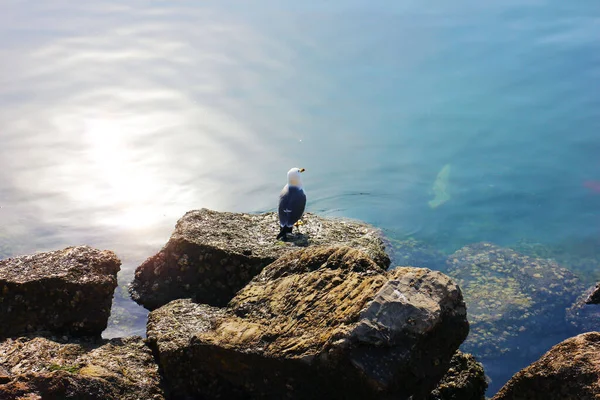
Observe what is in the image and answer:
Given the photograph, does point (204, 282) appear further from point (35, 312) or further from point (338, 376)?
point (338, 376)

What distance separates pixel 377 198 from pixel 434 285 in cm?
448

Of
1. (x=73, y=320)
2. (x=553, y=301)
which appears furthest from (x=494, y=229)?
(x=73, y=320)

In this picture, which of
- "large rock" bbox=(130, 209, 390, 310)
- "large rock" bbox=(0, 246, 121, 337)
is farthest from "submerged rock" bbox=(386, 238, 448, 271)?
"large rock" bbox=(0, 246, 121, 337)

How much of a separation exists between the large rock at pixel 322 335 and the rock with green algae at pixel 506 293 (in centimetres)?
246

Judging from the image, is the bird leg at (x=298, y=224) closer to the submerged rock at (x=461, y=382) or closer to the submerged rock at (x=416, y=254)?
the submerged rock at (x=416, y=254)

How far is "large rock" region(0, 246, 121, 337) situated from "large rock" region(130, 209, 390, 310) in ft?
A: 2.76

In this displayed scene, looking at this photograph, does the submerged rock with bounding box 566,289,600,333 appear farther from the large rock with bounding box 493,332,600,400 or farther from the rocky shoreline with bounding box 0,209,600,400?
the large rock with bounding box 493,332,600,400

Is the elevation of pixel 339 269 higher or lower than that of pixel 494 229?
higher

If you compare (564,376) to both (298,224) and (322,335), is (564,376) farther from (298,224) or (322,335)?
(298,224)

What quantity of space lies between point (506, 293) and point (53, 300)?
4.24m

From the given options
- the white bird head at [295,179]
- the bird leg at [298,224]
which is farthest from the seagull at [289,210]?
the white bird head at [295,179]

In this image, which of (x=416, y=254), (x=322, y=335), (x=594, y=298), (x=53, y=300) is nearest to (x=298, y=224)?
(x=416, y=254)

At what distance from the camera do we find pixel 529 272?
24.0 feet

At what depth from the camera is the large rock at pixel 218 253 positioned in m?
5.52
